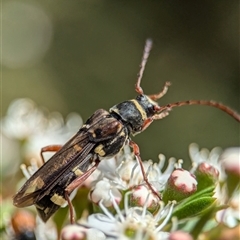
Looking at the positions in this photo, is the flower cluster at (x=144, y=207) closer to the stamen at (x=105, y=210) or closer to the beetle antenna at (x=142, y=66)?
the stamen at (x=105, y=210)

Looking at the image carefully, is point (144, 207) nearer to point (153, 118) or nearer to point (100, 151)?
point (100, 151)

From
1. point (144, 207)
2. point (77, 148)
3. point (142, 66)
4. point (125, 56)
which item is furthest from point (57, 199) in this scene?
point (125, 56)

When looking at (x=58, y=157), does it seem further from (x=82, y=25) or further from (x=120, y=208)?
(x=82, y=25)

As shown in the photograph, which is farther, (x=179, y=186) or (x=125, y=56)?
(x=125, y=56)

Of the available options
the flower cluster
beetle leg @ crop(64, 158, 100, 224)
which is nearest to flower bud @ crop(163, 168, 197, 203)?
the flower cluster

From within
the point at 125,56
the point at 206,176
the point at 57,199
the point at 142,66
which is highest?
the point at 125,56

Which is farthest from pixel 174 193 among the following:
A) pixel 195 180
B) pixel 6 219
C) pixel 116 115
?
pixel 6 219
